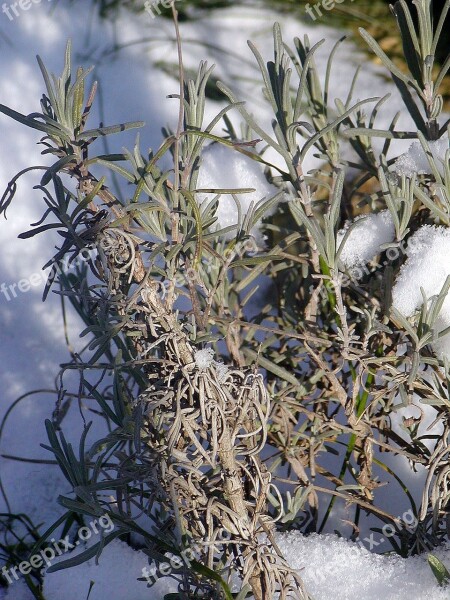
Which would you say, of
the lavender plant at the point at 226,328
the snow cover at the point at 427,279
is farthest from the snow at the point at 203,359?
the snow cover at the point at 427,279

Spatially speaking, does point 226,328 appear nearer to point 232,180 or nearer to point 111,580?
point 232,180

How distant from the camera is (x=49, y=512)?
3.55ft

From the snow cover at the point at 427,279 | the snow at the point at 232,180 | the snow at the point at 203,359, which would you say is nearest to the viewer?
the snow at the point at 203,359

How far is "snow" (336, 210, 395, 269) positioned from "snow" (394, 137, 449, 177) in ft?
0.21

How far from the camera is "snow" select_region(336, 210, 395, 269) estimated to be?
88 cm

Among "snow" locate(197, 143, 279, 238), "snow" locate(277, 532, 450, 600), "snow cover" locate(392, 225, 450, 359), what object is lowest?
"snow" locate(277, 532, 450, 600)

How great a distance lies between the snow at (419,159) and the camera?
2.73ft

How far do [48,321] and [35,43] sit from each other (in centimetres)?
61

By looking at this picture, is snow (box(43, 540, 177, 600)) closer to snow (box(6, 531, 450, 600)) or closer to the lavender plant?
snow (box(6, 531, 450, 600))

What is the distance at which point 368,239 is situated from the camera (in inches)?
35.0

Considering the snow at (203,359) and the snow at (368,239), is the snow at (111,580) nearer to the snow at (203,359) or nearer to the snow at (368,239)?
the snow at (203,359)

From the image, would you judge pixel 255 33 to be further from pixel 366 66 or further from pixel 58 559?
pixel 58 559

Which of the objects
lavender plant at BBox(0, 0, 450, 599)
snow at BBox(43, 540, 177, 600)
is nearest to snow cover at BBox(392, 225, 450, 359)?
lavender plant at BBox(0, 0, 450, 599)

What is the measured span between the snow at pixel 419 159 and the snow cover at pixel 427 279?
91 millimetres
